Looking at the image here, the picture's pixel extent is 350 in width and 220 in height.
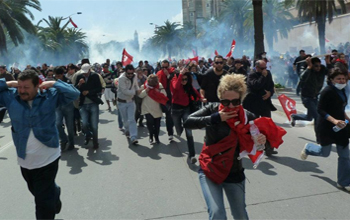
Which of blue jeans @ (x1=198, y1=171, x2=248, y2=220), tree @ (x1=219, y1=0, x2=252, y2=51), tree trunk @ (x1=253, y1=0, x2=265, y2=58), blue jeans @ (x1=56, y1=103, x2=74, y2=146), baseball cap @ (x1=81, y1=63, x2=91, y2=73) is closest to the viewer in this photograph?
blue jeans @ (x1=198, y1=171, x2=248, y2=220)

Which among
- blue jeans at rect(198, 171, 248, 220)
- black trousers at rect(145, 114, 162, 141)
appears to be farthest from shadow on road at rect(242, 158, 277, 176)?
blue jeans at rect(198, 171, 248, 220)

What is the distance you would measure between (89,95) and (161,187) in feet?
10.0

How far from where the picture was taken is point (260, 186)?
463cm

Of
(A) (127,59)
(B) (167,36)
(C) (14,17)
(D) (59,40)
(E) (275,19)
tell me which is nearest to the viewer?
(A) (127,59)

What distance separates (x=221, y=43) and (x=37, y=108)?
6389 centimetres

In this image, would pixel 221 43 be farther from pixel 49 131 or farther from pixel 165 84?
pixel 49 131

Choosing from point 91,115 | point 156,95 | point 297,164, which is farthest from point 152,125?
point 297,164

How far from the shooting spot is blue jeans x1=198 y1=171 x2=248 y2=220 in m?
2.72

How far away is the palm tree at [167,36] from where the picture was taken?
74750 millimetres

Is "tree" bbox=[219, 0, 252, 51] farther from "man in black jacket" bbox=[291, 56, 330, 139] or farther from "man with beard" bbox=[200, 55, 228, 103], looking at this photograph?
"man with beard" bbox=[200, 55, 228, 103]

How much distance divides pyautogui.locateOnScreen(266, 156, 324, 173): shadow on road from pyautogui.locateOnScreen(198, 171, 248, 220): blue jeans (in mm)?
2744

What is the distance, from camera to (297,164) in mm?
5527

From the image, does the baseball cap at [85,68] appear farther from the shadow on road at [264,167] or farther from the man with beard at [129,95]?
the shadow on road at [264,167]

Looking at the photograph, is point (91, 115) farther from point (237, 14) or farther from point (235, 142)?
point (237, 14)
